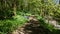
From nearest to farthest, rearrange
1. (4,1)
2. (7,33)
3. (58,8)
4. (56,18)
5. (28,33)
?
(7,33) → (28,33) → (4,1) → (58,8) → (56,18)

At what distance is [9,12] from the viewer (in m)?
22.9

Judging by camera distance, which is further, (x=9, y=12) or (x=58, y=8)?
(x=58, y=8)

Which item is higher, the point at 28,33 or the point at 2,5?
the point at 2,5

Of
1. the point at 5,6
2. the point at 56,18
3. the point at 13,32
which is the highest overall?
the point at 5,6

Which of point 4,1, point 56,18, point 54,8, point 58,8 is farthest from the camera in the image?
point 56,18

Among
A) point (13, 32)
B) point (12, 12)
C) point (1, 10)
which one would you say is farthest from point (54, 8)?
point (13, 32)

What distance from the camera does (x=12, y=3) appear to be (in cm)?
2245

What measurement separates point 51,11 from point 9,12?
5.75m

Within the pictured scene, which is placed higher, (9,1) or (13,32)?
(9,1)

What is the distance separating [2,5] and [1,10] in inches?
31.2

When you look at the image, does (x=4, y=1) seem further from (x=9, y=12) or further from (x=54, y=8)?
(x=54, y=8)

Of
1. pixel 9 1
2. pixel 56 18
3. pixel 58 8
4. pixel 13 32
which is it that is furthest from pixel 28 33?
pixel 56 18

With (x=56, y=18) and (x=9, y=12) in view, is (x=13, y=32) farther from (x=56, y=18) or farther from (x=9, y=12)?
(x=56, y=18)

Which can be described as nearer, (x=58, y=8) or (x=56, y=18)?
(x=58, y=8)
